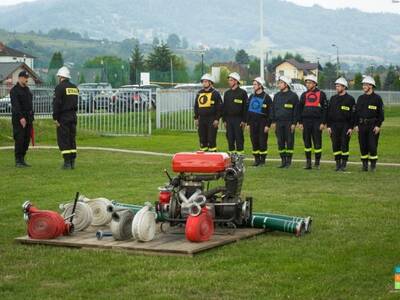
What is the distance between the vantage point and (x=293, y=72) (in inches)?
5600

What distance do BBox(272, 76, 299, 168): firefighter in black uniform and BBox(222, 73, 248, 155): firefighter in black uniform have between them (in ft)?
2.39

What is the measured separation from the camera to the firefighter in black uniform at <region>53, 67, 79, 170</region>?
20.8 metres

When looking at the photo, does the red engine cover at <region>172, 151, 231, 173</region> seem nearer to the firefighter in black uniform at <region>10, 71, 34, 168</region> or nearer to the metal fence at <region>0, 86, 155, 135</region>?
the firefighter in black uniform at <region>10, 71, 34, 168</region>

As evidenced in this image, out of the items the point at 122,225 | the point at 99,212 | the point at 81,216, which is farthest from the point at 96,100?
the point at 122,225

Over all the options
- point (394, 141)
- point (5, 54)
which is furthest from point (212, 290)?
point (5, 54)

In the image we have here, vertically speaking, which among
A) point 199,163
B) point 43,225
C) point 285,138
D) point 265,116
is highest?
point 265,116

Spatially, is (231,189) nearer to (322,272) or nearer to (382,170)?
(322,272)

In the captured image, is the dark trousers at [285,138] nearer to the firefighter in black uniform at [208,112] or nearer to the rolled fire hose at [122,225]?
the firefighter in black uniform at [208,112]

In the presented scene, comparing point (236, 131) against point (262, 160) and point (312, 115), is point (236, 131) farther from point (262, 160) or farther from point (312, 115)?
point (312, 115)

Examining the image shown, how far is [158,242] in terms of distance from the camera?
1120 cm

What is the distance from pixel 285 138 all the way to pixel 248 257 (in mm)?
11945

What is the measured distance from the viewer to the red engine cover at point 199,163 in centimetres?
1177

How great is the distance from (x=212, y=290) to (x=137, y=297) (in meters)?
0.73

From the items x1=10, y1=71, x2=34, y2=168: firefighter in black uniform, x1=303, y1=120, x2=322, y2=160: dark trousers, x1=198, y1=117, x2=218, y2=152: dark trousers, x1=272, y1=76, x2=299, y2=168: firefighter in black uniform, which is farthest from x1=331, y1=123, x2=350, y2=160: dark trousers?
x1=10, y1=71, x2=34, y2=168: firefighter in black uniform
